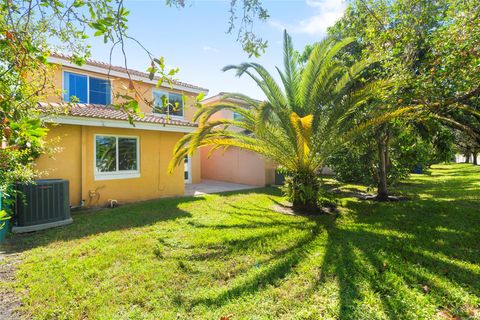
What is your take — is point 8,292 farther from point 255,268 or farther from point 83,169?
point 83,169

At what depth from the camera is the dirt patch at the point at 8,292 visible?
3.58 meters

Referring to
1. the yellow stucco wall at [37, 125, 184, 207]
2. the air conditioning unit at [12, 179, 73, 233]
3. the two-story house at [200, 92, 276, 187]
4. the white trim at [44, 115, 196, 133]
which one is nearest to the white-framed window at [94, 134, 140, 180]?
the yellow stucco wall at [37, 125, 184, 207]

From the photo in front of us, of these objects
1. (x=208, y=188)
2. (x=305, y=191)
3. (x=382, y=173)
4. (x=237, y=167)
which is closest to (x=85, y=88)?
(x=208, y=188)

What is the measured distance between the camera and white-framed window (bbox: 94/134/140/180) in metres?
10.6

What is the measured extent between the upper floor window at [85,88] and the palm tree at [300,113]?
780 centimetres

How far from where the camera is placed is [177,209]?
32.0 ft

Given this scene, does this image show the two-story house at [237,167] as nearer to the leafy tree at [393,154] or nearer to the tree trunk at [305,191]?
the leafy tree at [393,154]

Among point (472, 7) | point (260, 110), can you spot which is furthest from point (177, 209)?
point (472, 7)

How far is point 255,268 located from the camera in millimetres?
4750

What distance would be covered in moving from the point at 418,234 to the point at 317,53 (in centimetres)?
620

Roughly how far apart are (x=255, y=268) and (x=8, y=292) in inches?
164

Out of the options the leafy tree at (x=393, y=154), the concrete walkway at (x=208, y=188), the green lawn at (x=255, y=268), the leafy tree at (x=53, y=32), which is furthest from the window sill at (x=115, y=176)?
the leafy tree at (x=393, y=154)

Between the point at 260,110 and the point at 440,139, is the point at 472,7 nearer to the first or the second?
the point at 260,110

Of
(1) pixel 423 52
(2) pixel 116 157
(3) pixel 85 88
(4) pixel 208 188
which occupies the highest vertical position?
(3) pixel 85 88
